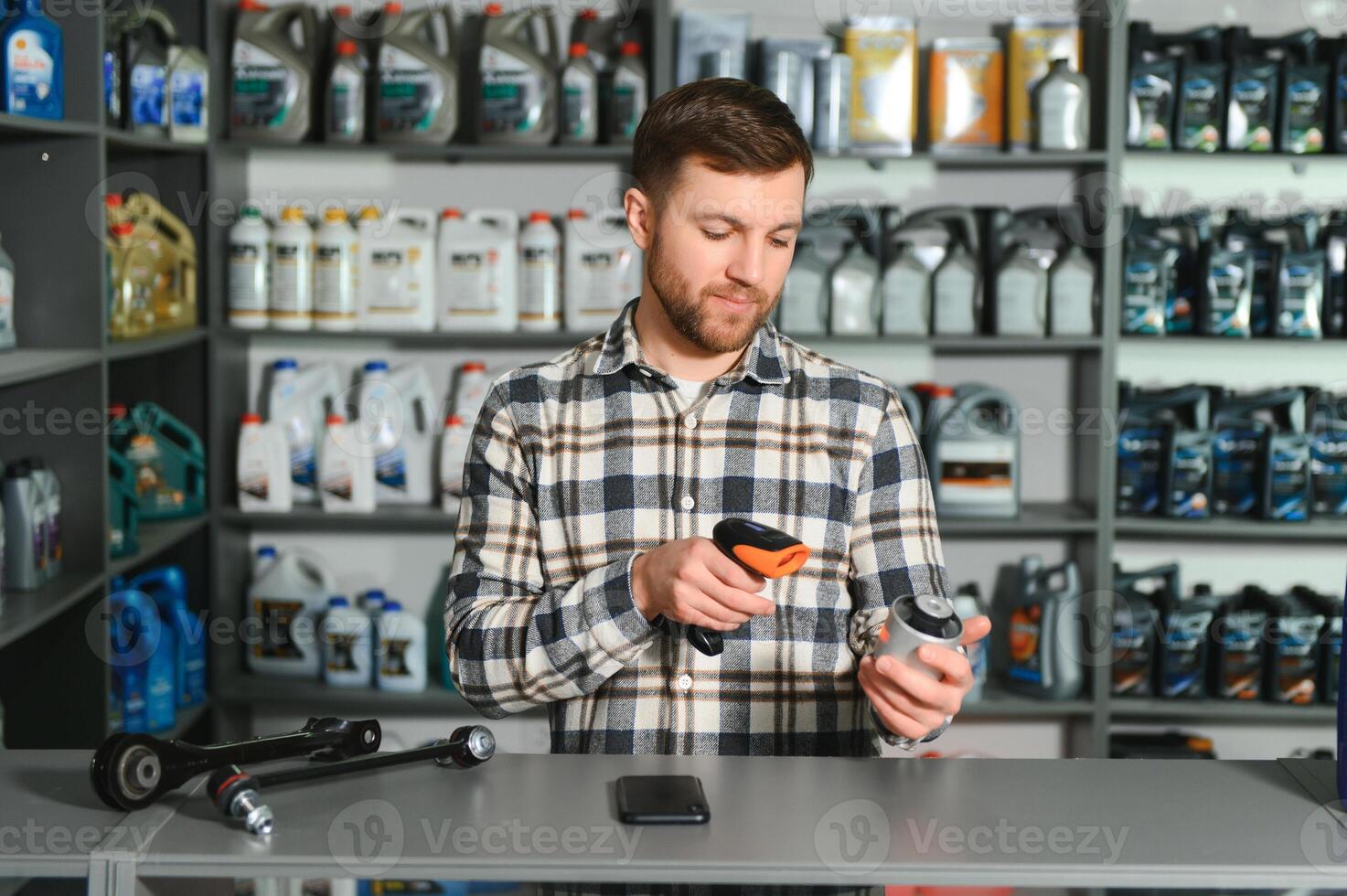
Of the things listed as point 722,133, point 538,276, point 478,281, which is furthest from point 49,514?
point 722,133

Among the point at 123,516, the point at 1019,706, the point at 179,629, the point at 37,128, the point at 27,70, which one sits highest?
the point at 27,70

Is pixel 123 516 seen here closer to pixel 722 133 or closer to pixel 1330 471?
pixel 722 133

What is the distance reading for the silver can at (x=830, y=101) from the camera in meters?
3.30

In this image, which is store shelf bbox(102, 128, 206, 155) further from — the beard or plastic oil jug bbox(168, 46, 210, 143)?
the beard

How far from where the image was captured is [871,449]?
153 cm

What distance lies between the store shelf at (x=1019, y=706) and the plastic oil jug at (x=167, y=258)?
85.7 inches

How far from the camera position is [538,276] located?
Result: 3363mm

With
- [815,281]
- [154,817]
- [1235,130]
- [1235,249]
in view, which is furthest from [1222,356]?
[154,817]

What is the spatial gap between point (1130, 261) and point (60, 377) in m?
2.51

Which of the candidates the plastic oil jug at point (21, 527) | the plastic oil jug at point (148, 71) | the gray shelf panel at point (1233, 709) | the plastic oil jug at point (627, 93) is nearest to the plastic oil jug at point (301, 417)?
the plastic oil jug at point (148, 71)

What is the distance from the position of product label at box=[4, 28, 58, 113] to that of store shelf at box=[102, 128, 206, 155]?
139 millimetres

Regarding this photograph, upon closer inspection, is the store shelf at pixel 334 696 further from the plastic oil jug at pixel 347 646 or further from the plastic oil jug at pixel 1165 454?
the plastic oil jug at pixel 1165 454

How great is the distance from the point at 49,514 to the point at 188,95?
1.14 meters

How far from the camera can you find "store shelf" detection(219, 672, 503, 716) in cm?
335
